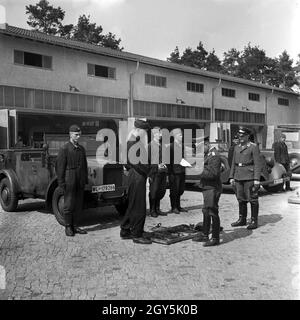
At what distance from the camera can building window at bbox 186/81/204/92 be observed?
114ft

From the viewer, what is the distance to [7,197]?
9.21 metres

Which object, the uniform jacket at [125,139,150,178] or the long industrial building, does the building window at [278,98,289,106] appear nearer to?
the long industrial building

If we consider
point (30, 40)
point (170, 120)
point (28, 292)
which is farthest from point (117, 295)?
point (170, 120)

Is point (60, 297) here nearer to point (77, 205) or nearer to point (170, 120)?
point (77, 205)

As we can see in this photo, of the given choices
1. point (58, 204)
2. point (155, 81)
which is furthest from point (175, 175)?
point (155, 81)

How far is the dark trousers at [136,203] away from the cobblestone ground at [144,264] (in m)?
0.24

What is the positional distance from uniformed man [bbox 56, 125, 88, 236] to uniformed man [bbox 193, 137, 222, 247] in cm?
189

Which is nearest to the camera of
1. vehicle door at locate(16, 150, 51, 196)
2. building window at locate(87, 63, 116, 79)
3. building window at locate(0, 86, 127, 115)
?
vehicle door at locate(16, 150, 51, 196)

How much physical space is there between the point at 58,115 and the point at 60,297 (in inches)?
885

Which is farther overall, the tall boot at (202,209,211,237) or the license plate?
the license plate

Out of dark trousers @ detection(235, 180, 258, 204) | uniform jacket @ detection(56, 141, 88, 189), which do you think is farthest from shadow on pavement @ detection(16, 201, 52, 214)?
dark trousers @ detection(235, 180, 258, 204)

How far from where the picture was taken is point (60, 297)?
13.8 feet

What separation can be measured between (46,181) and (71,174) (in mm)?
1544

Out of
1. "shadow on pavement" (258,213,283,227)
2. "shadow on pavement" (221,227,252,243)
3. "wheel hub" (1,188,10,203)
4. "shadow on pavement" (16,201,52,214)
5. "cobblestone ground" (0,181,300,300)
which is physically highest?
"wheel hub" (1,188,10,203)
